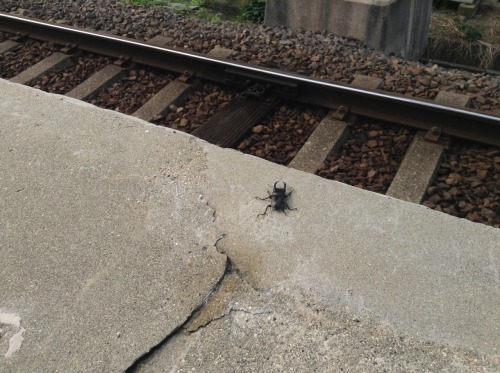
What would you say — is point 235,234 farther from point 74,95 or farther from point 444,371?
point 74,95

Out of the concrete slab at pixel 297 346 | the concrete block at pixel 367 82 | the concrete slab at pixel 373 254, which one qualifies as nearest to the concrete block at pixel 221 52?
the concrete block at pixel 367 82

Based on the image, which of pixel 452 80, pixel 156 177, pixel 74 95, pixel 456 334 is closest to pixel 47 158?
pixel 156 177

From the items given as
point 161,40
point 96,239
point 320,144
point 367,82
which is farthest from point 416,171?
point 161,40

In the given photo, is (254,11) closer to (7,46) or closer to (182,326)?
(7,46)

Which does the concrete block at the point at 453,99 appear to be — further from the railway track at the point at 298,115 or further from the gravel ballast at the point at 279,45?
the gravel ballast at the point at 279,45

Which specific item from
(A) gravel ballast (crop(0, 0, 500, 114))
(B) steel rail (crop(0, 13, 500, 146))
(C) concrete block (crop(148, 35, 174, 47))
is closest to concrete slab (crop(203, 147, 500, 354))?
(B) steel rail (crop(0, 13, 500, 146))

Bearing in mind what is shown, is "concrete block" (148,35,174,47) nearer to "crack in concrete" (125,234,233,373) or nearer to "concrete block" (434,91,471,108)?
"concrete block" (434,91,471,108)
